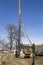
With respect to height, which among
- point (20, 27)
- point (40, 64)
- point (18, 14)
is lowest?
point (40, 64)

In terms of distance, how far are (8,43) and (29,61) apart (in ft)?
149

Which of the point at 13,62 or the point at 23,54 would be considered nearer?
the point at 13,62

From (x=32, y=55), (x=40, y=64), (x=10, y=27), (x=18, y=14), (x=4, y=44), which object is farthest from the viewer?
(x=4, y=44)

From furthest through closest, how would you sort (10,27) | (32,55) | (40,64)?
(10,27) → (32,55) → (40,64)

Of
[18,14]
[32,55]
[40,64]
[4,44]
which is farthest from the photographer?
[4,44]

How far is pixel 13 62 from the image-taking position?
1812 cm

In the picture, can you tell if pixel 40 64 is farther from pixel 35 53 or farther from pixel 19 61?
pixel 35 53

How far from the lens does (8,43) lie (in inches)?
2473

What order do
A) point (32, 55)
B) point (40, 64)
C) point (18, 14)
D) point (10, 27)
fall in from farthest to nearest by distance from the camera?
point (10, 27) → point (18, 14) → point (32, 55) → point (40, 64)

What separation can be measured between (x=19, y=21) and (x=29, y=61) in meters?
5.59

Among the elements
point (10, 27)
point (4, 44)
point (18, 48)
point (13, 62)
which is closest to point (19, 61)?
point (13, 62)

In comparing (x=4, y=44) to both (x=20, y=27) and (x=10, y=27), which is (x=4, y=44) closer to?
(x=10, y=27)

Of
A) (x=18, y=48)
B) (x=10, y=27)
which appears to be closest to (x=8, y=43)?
(x=10, y=27)

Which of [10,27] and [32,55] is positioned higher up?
[10,27]
